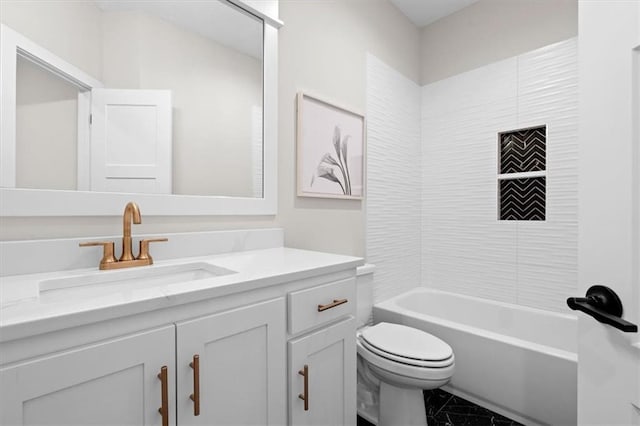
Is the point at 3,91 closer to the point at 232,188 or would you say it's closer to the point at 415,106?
the point at 232,188

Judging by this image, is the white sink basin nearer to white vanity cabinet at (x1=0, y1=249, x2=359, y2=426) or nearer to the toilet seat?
white vanity cabinet at (x1=0, y1=249, x2=359, y2=426)

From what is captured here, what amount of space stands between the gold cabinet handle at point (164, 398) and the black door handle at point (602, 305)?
884mm

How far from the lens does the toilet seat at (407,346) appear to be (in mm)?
1379

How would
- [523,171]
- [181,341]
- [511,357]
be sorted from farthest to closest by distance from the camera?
[523,171]
[511,357]
[181,341]

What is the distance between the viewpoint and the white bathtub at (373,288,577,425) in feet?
4.95

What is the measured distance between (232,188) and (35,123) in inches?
27.1

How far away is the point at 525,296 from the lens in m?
2.16

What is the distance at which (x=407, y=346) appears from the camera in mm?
1505

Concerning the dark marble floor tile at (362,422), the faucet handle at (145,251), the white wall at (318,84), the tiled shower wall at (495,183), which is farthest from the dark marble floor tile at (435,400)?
the faucet handle at (145,251)

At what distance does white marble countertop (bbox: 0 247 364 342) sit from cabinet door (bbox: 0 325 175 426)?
2.5 inches

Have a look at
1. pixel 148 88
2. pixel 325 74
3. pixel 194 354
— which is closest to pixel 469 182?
pixel 325 74

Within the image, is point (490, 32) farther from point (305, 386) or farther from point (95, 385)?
point (95, 385)

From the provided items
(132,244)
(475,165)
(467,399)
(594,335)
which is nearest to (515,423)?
(467,399)

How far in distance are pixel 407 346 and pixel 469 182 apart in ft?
4.76
